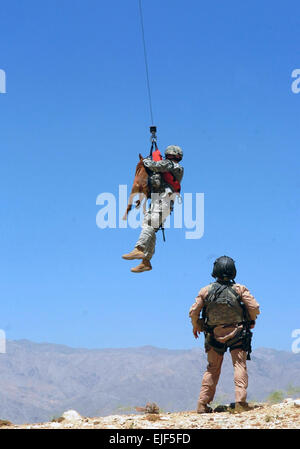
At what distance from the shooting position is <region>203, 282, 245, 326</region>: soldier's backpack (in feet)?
47.8

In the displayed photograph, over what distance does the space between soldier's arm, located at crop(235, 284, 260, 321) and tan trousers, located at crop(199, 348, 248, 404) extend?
75 cm

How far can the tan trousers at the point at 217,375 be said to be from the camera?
14250 millimetres

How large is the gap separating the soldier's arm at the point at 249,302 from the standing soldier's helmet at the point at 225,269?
287 mm

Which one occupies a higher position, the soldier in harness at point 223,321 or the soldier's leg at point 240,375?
the soldier in harness at point 223,321

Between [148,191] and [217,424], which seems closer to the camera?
[217,424]

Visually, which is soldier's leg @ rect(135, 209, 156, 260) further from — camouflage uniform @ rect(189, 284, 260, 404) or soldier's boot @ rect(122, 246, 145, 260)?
camouflage uniform @ rect(189, 284, 260, 404)

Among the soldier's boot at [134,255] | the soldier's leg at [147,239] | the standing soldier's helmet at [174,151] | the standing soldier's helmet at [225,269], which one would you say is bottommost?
the standing soldier's helmet at [225,269]

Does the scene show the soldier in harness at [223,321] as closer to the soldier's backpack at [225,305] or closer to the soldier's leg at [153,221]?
the soldier's backpack at [225,305]

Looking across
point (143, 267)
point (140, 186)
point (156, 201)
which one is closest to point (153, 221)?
point (156, 201)

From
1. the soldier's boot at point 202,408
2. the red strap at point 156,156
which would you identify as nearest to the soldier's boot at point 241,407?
the soldier's boot at point 202,408
